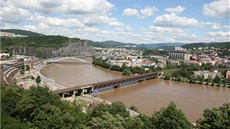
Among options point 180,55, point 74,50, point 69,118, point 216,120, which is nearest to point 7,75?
point 69,118

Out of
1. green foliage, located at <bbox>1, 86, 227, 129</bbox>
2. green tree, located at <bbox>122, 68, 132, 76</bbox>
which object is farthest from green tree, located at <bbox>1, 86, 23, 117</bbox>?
green tree, located at <bbox>122, 68, 132, 76</bbox>

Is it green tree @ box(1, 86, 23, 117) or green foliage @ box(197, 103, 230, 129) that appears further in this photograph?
green tree @ box(1, 86, 23, 117)

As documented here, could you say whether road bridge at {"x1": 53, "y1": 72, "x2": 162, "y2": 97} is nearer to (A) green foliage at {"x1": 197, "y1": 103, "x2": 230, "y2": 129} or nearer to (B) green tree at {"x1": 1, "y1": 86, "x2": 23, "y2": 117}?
(B) green tree at {"x1": 1, "y1": 86, "x2": 23, "y2": 117}

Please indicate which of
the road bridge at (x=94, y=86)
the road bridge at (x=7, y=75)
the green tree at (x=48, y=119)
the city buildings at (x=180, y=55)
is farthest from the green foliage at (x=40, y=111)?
the city buildings at (x=180, y=55)

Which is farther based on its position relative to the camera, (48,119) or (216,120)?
(48,119)

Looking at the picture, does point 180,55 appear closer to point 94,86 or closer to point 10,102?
point 94,86

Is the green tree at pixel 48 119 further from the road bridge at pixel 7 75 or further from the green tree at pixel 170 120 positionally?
the road bridge at pixel 7 75

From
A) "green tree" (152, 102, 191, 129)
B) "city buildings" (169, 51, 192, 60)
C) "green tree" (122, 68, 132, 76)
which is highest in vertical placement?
"green tree" (152, 102, 191, 129)

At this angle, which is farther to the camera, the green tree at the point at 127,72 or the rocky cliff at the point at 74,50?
the rocky cliff at the point at 74,50
